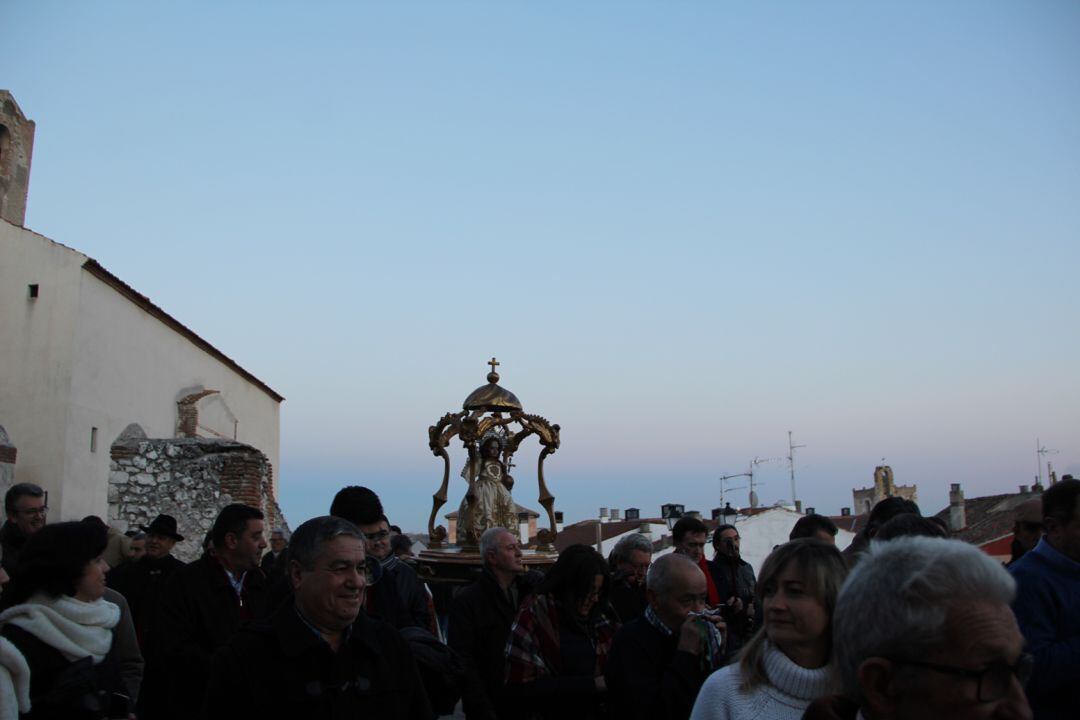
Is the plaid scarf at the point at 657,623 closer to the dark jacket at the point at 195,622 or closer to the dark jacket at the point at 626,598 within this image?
the dark jacket at the point at 195,622

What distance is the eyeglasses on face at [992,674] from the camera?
174 cm

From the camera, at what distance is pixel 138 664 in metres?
4.20

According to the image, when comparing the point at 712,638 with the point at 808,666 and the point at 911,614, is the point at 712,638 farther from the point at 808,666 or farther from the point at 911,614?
the point at 911,614

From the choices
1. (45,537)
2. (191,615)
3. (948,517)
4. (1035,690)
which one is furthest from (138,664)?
(948,517)

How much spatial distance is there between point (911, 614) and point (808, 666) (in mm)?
1118

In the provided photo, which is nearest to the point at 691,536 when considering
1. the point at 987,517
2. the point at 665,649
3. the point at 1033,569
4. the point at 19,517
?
the point at 665,649

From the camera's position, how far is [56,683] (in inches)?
137

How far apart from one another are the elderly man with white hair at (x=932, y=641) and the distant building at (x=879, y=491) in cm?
3749

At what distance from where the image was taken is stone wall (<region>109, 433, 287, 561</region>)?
20.0m

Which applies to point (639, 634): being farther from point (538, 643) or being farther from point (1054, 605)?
point (1054, 605)

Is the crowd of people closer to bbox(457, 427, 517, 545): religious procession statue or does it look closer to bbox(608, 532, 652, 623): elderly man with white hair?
bbox(608, 532, 652, 623): elderly man with white hair

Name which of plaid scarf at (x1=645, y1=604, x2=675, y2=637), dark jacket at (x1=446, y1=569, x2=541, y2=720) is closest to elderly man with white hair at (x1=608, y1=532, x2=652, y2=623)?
dark jacket at (x1=446, y1=569, x2=541, y2=720)

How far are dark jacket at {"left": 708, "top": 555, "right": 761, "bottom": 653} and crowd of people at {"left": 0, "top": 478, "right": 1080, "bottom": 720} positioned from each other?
1.32m

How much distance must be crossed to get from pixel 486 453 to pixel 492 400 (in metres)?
0.66
